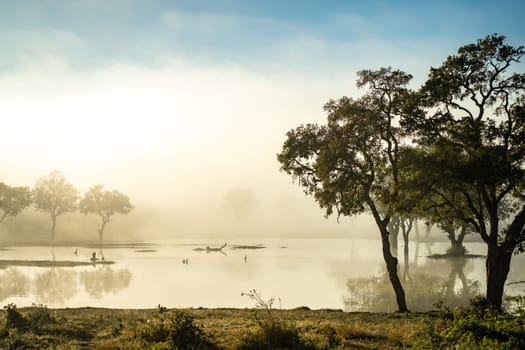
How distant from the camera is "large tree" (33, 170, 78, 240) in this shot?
133m

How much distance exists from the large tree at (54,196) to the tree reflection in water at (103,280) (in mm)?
85785

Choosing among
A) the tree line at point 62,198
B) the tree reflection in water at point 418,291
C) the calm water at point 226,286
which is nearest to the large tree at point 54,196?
the tree line at point 62,198

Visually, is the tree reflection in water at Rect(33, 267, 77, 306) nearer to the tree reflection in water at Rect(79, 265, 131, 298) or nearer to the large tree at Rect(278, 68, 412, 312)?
the tree reflection in water at Rect(79, 265, 131, 298)

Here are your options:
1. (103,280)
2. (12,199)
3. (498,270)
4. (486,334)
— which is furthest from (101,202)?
(486,334)

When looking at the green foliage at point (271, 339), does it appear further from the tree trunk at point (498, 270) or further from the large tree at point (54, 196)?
the large tree at point (54, 196)

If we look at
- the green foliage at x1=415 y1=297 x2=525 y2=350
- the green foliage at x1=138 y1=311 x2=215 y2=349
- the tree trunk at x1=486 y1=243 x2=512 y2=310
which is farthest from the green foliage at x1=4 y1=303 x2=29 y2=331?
the tree trunk at x1=486 y1=243 x2=512 y2=310

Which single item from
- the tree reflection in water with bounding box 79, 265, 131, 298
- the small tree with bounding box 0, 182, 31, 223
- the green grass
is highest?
the small tree with bounding box 0, 182, 31, 223

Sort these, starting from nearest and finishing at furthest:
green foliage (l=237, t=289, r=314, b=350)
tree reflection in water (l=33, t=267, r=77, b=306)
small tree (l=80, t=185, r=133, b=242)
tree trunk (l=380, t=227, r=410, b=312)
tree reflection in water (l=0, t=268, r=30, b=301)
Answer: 1. green foliage (l=237, t=289, r=314, b=350)
2. tree trunk (l=380, t=227, r=410, b=312)
3. tree reflection in water (l=33, t=267, r=77, b=306)
4. tree reflection in water (l=0, t=268, r=30, b=301)
5. small tree (l=80, t=185, r=133, b=242)

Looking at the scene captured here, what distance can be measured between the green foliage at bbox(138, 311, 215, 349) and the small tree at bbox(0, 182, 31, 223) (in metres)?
126

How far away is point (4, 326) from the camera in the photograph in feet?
59.3

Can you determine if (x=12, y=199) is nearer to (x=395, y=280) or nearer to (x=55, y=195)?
(x=55, y=195)

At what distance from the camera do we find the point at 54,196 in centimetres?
13650

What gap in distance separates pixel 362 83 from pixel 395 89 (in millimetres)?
2382

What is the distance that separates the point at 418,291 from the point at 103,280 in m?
34.1
